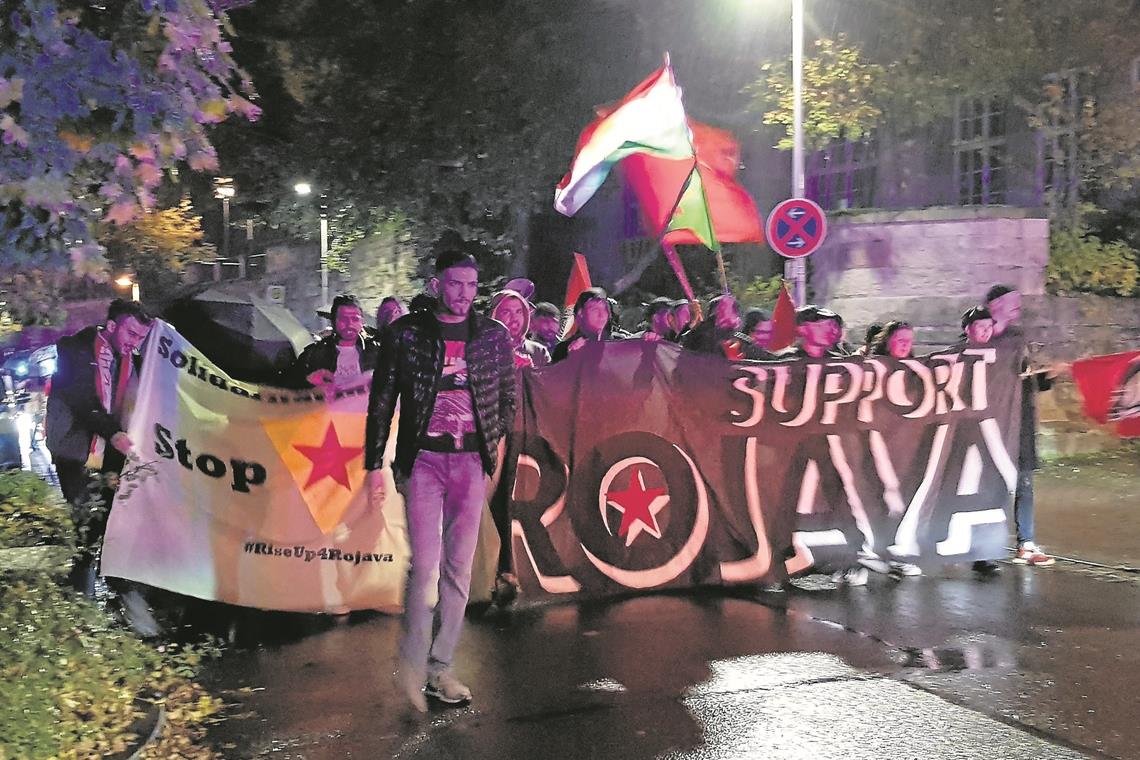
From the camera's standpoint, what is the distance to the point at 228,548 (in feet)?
20.0

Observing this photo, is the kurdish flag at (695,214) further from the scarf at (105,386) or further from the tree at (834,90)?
the scarf at (105,386)

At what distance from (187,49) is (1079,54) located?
13533 mm

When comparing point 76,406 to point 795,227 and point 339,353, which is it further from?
point 795,227

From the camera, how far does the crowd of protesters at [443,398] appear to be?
4.84 m

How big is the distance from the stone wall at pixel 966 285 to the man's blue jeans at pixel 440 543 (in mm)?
9258

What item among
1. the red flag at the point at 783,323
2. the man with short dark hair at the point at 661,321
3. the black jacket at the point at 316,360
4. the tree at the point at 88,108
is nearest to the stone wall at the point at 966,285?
the red flag at the point at 783,323

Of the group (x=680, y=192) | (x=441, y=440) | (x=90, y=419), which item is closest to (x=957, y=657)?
(x=441, y=440)

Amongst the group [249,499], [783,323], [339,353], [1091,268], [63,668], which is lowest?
[63,668]

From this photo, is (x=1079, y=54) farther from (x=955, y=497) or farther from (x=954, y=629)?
(x=954, y=629)

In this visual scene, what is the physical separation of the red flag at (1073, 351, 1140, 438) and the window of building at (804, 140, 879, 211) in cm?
1140

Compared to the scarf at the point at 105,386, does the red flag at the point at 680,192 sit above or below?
above

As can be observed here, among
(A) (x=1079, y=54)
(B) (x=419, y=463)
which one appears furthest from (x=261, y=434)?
(A) (x=1079, y=54)

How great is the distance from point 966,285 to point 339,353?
8.38 m

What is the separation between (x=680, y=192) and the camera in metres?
10.6
